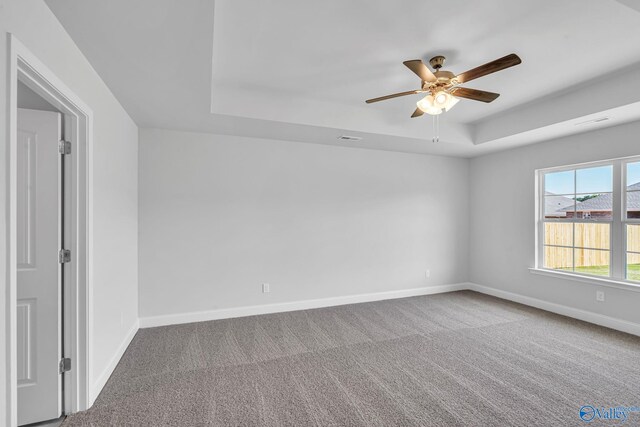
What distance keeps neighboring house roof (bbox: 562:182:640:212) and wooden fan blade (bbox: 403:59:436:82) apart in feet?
9.76

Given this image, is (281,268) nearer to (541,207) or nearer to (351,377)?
(351,377)

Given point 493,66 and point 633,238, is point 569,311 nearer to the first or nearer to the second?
point 633,238

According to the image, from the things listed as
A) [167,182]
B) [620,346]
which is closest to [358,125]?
[167,182]

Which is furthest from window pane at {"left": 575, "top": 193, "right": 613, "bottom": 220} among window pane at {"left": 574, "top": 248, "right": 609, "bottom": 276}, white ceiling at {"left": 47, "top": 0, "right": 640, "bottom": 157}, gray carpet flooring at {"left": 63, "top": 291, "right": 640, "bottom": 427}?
gray carpet flooring at {"left": 63, "top": 291, "right": 640, "bottom": 427}

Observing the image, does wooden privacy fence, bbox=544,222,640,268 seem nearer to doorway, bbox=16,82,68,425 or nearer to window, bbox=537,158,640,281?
window, bbox=537,158,640,281

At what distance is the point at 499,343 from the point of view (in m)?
3.22

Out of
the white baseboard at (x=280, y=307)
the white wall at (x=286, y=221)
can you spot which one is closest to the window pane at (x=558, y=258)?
the white wall at (x=286, y=221)

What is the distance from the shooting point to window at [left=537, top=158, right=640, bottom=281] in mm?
3578

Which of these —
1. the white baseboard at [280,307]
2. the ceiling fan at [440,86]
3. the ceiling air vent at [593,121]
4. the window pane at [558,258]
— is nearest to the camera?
the ceiling fan at [440,86]

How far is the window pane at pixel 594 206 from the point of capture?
3773 mm

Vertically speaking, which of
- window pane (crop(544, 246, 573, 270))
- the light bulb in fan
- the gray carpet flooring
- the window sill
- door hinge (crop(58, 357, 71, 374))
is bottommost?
the gray carpet flooring

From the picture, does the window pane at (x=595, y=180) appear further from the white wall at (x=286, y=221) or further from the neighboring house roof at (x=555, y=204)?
the white wall at (x=286, y=221)

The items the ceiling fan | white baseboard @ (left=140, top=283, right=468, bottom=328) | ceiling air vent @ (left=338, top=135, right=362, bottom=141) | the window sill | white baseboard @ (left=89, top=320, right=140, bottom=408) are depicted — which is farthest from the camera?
ceiling air vent @ (left=338, top=135, right=362, bottom=141)

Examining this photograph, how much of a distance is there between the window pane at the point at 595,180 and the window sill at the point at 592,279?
1.08 m
